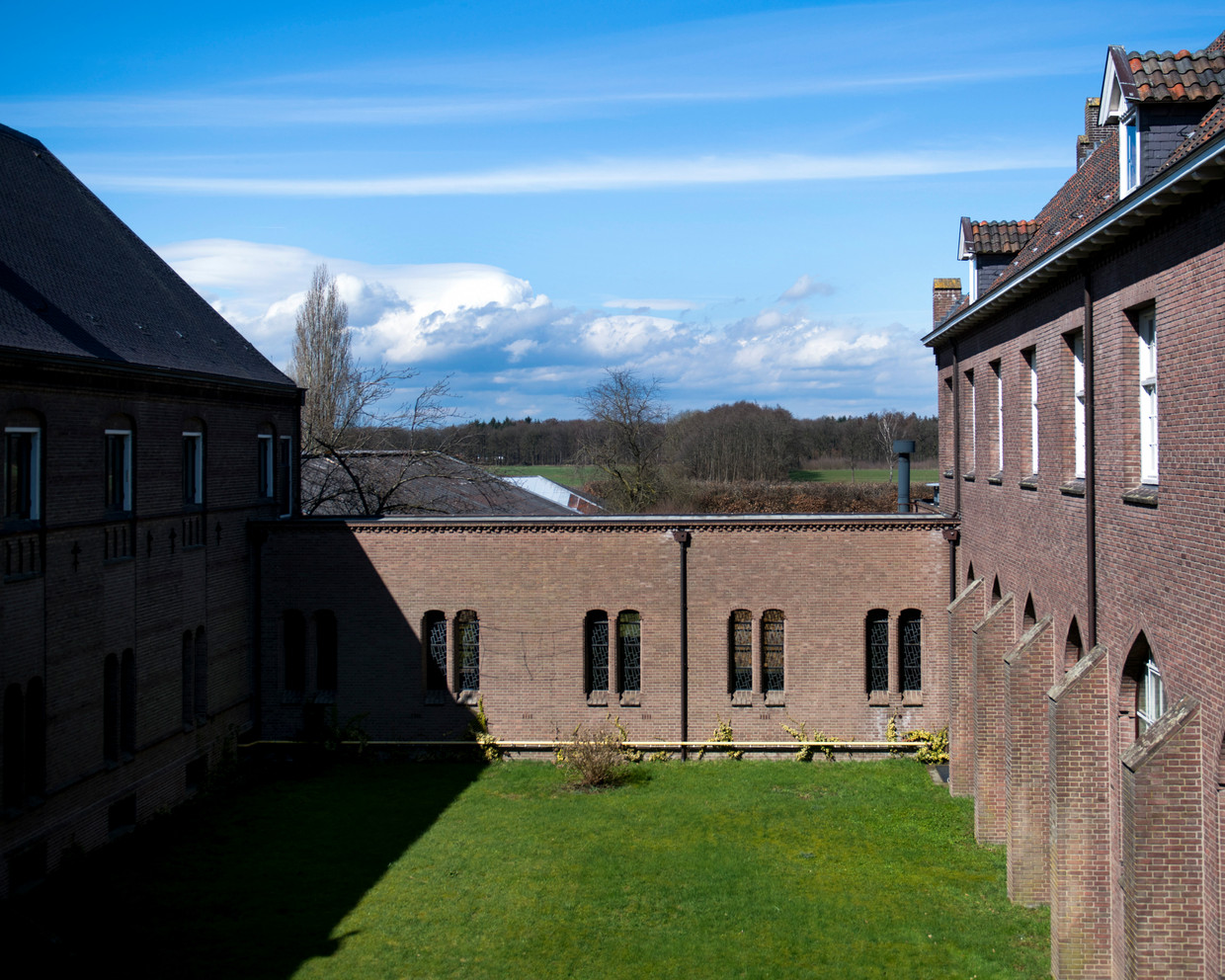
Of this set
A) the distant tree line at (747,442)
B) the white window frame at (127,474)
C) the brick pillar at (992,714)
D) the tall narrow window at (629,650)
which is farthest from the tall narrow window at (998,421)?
the distant tree line at (747,442)

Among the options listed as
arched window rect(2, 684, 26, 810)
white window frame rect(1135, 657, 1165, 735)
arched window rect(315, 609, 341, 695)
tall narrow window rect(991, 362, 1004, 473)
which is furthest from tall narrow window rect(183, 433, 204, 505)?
white window frame rect(1135, 657, 1165, 735)

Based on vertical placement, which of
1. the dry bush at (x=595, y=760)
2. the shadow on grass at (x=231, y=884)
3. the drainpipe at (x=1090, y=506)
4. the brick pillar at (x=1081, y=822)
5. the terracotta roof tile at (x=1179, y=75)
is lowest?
the shadow on grass at (x=231, y=884)

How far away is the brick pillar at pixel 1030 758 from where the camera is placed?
14.0m

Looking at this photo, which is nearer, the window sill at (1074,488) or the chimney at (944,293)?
the window sill at (1074,488)

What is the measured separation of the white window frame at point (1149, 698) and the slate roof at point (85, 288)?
14013mm

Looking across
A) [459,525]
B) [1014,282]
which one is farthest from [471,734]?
[1014,282]

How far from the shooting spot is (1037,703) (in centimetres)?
1409

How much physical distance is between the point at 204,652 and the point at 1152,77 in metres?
17.7

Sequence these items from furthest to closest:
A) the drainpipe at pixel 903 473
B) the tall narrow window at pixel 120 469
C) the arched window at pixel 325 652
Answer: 1. the drainpipe at pixel 903 473
2. the arched window at pixel 325 652
3. the tall narrow window at pixel 120 469

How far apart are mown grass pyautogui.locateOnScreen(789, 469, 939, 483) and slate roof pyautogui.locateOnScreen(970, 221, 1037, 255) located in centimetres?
3812

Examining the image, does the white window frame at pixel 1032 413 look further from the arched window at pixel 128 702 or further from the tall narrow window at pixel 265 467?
the tall narrow window at pixel 265 467

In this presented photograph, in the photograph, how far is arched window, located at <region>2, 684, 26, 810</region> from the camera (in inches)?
571

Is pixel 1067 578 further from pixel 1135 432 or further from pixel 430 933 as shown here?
pixel 430 933

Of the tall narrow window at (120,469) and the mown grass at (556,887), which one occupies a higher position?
the tall narrow window at (120,469)
